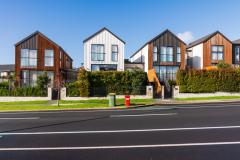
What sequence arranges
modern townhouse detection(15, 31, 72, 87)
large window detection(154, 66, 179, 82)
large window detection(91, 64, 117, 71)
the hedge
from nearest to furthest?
1. the hedge
2. modern townhouse detection(15, 31, 72, 87)
3. large window detection(91, 64, 117, 71)
4. large window detection(154, 66, 179, 82)

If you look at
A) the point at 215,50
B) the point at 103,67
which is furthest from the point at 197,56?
the point at 103,67

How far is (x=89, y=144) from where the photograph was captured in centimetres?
781

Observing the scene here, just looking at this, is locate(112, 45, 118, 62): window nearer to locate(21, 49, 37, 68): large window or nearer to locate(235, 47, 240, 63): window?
locate(21, 49, 37, 68): large window

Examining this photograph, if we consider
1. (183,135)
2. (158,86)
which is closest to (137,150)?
(183,135)

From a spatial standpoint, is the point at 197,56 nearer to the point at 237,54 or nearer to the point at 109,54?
the point at 237,54

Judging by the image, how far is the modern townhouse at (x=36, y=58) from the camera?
40.1 m

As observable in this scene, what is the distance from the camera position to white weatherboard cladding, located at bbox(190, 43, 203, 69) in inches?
1722

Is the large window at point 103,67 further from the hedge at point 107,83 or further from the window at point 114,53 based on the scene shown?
the hedge at point 107,83

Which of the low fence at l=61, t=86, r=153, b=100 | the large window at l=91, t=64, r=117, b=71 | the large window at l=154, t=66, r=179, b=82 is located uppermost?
the large window at l=91, t=64, r=117, b=71

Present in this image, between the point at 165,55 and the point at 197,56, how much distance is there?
278 inches

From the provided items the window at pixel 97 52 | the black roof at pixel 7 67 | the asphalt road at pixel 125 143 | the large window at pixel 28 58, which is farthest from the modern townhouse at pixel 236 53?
the black roof at pixel 7 67

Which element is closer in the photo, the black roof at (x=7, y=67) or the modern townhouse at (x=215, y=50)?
the modern townhouse at (x=215, y=50)

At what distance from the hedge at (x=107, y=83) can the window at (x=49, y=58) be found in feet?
39.1

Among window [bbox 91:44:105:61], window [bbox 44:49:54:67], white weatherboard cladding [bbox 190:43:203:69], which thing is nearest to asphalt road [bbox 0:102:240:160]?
window [bbox 91:44:105:61]
